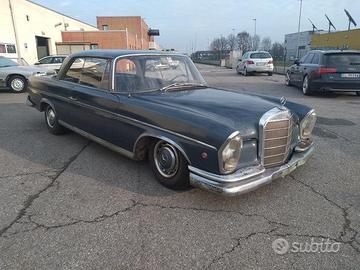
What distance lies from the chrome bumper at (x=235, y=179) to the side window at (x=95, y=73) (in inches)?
78.3

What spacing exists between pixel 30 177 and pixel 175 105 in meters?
2.14

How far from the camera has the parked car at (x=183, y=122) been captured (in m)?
3.02

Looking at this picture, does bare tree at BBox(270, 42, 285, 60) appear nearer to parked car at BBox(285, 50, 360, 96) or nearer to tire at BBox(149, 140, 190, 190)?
parked car at BBox(285, 50, 360, 96)

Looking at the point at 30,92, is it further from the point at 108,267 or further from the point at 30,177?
the point at 108,267

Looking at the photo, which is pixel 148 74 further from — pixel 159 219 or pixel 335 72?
pixel 335 72

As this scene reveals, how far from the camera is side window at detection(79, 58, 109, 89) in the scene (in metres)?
4.35

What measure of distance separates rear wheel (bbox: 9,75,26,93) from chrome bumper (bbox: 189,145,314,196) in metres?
11.4

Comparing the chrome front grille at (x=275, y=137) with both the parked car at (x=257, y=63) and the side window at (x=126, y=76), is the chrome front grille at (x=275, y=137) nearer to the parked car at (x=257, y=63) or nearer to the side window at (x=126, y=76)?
the side window at (x=126, y=76)

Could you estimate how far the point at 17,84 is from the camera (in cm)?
1228

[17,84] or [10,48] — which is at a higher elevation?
[10,48]

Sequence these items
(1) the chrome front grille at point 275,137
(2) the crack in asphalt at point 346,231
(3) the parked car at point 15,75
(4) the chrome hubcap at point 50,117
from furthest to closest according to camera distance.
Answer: (3) the parked car at point 15,75 → (4) the chrome hubcap at point 50,117 → (1) the chrome front grille at point 275,137 → (2) the crack in asphalt at point 346,231

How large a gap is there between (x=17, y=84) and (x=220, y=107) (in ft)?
37.0

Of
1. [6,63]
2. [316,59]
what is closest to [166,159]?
[316,59]

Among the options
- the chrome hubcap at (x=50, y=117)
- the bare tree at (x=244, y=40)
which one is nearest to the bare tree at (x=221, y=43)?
the bare tree at (x=244, y=40)
